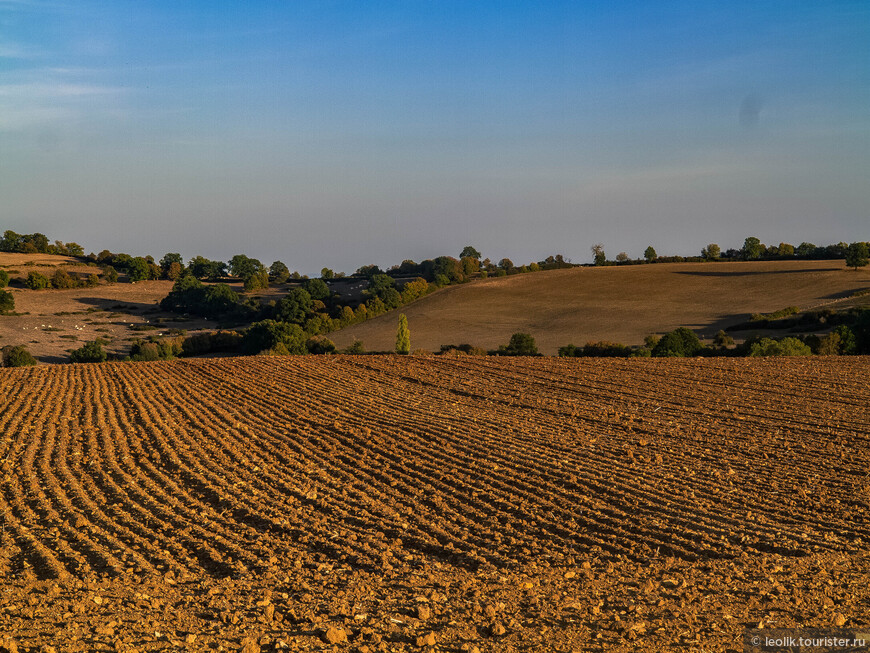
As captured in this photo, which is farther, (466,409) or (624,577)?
(466,409)

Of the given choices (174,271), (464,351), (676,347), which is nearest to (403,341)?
(464,351)

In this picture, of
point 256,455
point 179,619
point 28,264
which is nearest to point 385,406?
point 256,455

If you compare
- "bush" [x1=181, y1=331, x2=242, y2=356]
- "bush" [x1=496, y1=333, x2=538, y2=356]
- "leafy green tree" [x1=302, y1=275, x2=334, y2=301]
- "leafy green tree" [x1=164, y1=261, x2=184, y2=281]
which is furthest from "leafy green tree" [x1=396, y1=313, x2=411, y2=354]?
"leafy green tree" [x1=164, y1=261, x2=184, y2=281]

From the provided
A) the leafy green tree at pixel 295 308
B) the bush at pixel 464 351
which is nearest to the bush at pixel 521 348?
the bush at pixel 464 351

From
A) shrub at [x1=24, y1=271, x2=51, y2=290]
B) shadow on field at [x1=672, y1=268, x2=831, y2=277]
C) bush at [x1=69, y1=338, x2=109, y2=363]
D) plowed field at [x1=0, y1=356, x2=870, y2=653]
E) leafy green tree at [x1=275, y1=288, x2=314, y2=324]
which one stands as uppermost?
shrub at [x1=24, y1=271, x2=51, y2=290]

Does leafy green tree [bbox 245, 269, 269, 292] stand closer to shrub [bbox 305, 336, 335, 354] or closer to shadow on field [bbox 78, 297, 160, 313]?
shadow on field [bbox 78, 297, 160, 313]

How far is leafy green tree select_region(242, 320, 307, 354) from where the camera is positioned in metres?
49.0

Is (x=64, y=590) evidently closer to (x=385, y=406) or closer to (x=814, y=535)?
(x=814, y=535)

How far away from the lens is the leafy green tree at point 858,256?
7662cm

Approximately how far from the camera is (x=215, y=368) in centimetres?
3325

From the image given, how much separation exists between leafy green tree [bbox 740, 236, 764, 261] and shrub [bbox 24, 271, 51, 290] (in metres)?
91.5

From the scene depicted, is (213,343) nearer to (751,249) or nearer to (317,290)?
(317,290)

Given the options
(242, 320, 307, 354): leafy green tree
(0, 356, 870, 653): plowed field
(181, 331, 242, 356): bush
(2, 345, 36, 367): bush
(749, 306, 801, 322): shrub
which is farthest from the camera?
(749, 306, 801, 322): shrub

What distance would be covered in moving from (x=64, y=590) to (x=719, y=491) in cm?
966
